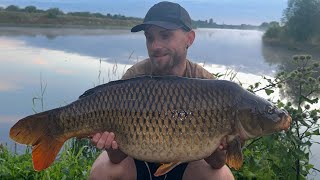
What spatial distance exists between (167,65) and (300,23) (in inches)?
560

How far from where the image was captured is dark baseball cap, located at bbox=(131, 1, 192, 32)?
2.56 m

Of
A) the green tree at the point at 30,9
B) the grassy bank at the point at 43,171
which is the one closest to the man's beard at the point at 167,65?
the grassy bank at the point at 43,171

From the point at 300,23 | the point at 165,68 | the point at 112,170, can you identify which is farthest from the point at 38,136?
the point at 300,23

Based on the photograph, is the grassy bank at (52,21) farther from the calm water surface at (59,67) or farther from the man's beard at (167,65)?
the man's beard at (167,65)

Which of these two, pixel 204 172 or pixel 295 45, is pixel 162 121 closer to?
pixel 204 172

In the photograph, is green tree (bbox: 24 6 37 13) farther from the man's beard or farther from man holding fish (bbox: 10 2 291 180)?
man holding fish (bbox: 10 2 291 180)

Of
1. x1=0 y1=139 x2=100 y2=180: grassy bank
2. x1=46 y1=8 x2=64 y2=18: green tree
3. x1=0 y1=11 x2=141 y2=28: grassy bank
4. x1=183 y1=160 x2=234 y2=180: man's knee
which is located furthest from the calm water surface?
x1=46 y1=8 x2=64 y2=18: green tree

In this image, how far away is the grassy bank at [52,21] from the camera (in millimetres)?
14828

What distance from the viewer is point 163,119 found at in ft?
6.77

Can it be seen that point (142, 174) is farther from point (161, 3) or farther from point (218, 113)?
point (161, 3)

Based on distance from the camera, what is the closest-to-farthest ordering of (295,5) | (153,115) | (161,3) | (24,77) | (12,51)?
(153,115), (161,3), (24,77), (12,51), (295,5)

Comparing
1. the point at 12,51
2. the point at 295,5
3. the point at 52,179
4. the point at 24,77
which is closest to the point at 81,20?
the point at 295,5

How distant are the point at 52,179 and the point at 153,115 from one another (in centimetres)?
107

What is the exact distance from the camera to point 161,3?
8.89 feet
